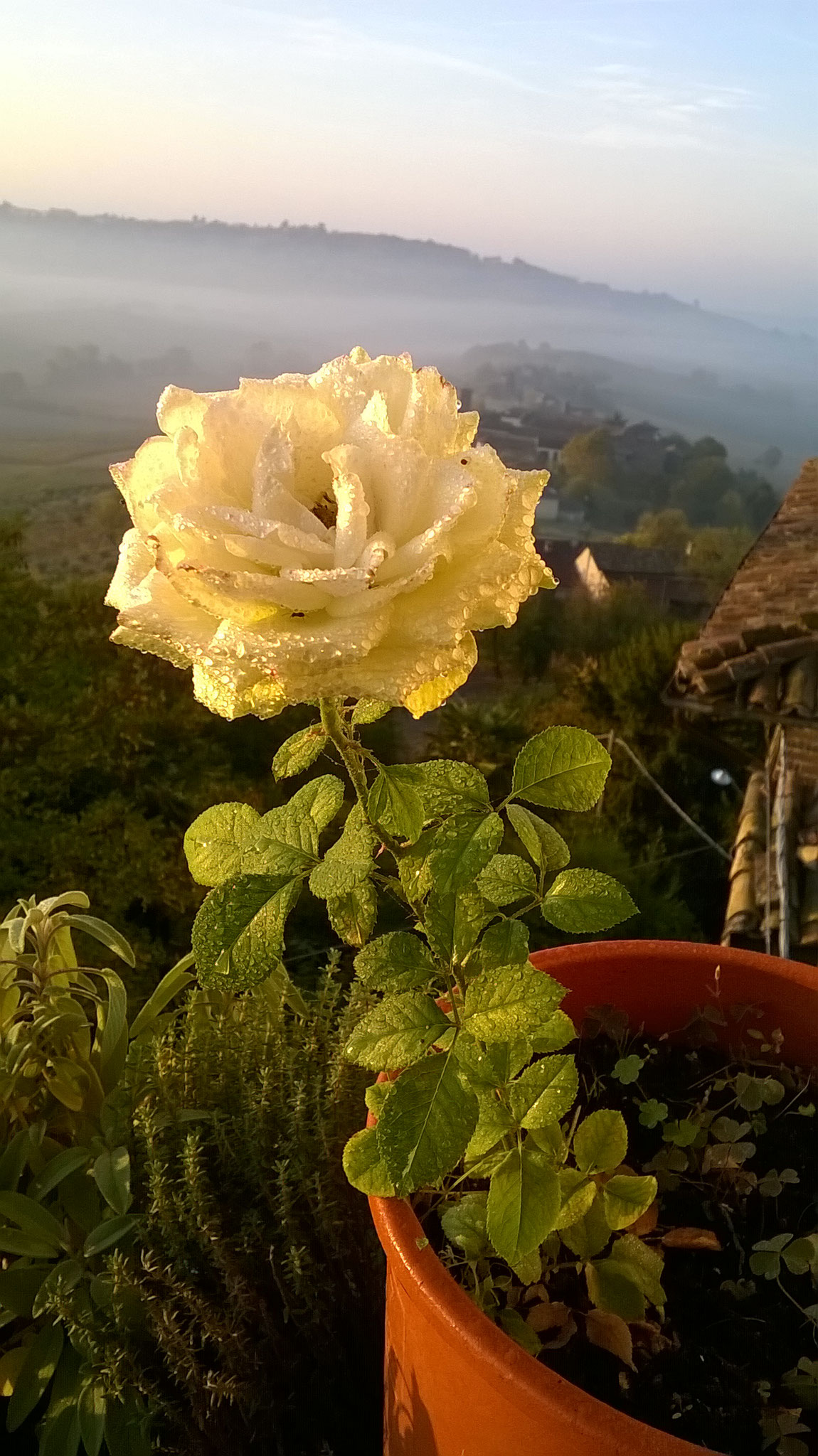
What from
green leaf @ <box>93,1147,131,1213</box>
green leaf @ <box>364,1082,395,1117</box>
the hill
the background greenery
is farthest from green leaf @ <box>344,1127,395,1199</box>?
the hill

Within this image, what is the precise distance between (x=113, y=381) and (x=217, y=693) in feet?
2.78

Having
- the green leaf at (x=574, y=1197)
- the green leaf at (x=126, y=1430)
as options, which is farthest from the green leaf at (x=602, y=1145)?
the green leaf at (x=126, y=1430)

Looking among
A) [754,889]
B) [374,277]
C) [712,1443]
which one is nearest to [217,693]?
[712,1443]

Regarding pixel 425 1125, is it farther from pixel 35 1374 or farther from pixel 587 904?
pixel 35 1374

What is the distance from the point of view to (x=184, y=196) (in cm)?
100

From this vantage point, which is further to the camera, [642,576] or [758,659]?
[642,576]

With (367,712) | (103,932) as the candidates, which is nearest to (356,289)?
(103,932)

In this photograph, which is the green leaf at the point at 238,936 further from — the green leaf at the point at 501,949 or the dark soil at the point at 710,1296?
the dark soil at the point at 710,1296

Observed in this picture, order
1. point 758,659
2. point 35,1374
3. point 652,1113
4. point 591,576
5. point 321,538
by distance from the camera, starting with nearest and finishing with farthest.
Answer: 1. point 321,538
2. point 652,1113
3. point 35,1374
4. point 758,659
5. point 591,576

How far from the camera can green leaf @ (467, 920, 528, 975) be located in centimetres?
36

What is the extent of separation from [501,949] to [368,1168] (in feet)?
0.33

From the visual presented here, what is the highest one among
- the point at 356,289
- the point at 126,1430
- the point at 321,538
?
the point at 356,289

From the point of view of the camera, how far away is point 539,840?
40 centimetres

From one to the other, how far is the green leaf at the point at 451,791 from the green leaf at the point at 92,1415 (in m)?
0.42
